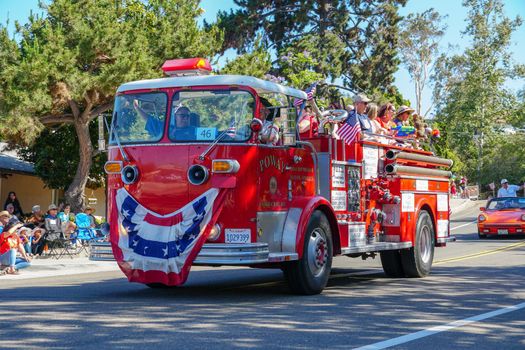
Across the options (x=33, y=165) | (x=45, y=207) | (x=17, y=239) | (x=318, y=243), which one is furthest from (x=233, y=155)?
(x=45, y=207)

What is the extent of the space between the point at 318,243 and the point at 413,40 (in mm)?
55727

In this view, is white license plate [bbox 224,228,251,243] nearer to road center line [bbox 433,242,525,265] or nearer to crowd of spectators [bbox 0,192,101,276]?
crowd of spectators [bbox 0,192,101,276]

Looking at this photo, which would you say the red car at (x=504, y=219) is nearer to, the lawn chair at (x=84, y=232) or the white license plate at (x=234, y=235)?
the lawn chair at (x=84, y=232)

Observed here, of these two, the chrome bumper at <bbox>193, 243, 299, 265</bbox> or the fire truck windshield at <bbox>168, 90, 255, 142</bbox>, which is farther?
the fire truck windshield at <bbox>168, 90, 255, 142</bbox>

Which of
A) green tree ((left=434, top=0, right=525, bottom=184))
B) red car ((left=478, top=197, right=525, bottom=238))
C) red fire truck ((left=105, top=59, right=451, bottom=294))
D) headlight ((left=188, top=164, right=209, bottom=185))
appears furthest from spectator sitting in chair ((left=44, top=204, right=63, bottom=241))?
green tree ((left=434, top=0, right=525, bottom=184))

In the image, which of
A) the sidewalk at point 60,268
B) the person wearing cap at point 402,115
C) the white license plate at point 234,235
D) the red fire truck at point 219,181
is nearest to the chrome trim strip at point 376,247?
the red fire truck at point 219,181

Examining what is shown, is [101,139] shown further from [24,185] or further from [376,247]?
[24,185]

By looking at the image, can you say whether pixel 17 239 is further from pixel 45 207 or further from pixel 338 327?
pixel 45 207

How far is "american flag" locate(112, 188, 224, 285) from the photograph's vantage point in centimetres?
983

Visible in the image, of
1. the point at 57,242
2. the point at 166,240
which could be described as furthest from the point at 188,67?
the point at 57,242

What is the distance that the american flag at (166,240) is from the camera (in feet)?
32.2

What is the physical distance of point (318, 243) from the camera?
10.9m

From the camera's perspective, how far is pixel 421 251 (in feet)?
46.3

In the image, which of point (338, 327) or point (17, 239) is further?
point (17, 239)
